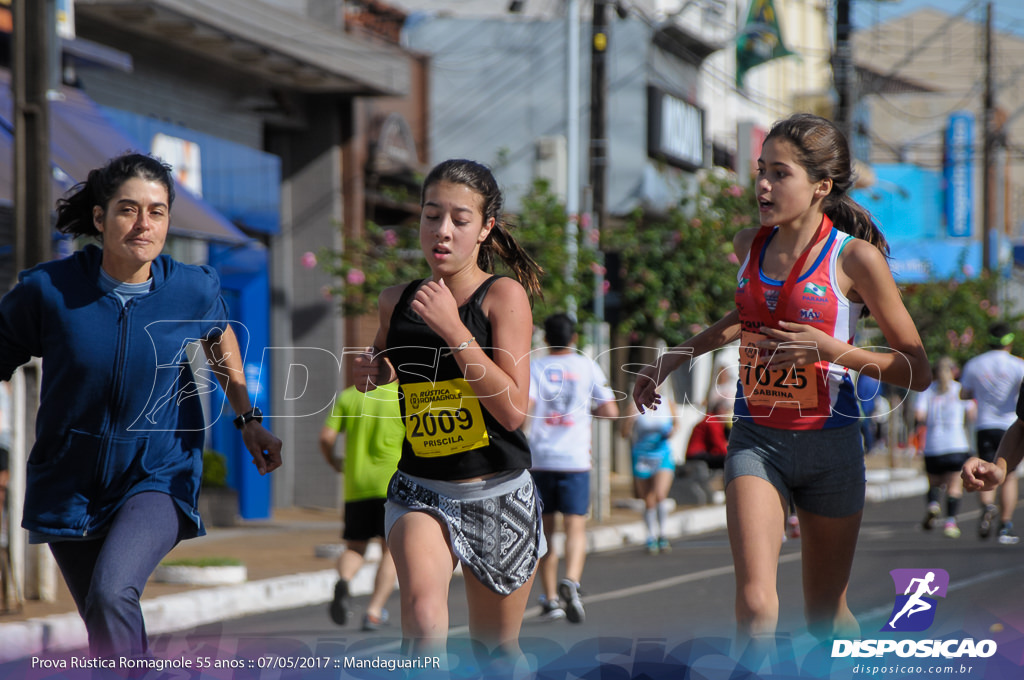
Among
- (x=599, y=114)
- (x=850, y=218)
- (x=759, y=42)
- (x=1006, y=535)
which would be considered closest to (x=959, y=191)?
(x=759, y=42)

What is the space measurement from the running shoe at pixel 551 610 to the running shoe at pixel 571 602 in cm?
14

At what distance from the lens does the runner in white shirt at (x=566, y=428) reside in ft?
31.9

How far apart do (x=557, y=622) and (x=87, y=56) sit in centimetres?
748

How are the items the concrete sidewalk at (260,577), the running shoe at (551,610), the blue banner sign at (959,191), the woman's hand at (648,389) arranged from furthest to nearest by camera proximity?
the blue banner sign at (959,191)
the running shoe at (551,610)
the concrete sidewalk at (260,577)
the woman's hand at (648,389)

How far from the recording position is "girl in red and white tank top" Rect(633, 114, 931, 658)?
4.39 meters

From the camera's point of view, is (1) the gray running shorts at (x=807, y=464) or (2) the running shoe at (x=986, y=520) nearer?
(1) the gray running shorts at (x=807, y=464)

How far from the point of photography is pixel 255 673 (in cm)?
469

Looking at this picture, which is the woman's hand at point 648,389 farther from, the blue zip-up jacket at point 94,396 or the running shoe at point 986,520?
the running shoe at point 986,520

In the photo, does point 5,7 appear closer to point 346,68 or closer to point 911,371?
point 346,68

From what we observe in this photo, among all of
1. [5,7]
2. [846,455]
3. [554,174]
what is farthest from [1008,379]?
[5,7]

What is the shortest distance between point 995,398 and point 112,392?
33.8ft

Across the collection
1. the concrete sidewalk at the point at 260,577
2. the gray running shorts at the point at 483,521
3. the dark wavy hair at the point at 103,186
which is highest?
the dark wavy hair at the point at 103,186

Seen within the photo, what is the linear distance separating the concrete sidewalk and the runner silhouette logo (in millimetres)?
3280

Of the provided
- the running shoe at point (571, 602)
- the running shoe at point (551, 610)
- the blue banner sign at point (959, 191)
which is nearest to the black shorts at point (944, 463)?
the running shoe at point (551, 610)
